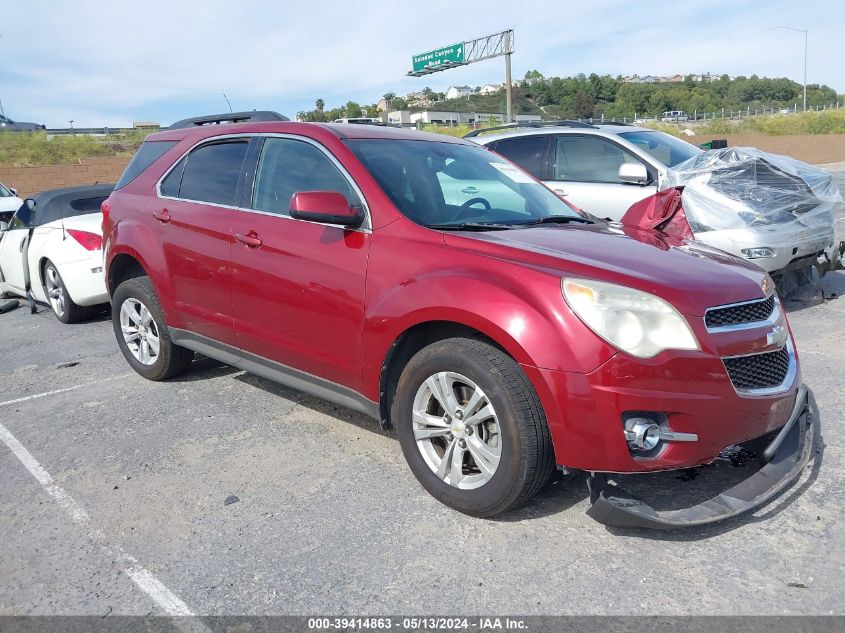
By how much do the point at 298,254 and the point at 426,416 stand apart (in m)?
1.16

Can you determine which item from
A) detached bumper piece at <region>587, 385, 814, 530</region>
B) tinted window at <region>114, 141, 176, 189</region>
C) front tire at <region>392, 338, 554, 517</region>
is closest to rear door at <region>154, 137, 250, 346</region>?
tinted window at <region>114, 141, 176, 189</region>

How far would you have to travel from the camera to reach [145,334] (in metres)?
5.20

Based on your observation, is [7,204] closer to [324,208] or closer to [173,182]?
[173,182]

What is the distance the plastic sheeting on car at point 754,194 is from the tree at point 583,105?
7115 cm

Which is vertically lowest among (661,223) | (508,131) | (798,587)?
(798,587)

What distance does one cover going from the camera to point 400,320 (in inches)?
128

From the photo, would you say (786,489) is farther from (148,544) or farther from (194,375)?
(194,375)

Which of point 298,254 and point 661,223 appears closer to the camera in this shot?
point 298,254

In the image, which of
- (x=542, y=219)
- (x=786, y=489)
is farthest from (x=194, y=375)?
(x=786, y=489)

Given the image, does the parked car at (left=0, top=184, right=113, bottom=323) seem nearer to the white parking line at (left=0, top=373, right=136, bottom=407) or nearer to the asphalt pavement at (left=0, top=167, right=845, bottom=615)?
the white parking line at (left=0, top=373, right=136, bottom=407)

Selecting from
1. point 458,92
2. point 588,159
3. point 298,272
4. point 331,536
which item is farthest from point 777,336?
point 458,92

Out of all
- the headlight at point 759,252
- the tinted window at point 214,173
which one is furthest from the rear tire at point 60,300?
the headlight at point 759,252

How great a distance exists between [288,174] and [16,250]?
19.7 feet

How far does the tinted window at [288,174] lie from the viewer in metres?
3.88
